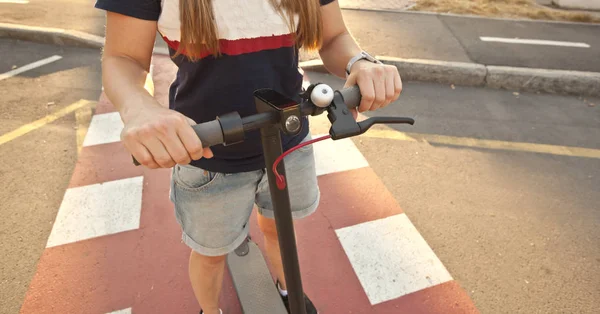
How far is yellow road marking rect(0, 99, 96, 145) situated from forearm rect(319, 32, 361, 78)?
3160 mm

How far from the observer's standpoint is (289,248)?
118 cm

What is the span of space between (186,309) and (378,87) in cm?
162

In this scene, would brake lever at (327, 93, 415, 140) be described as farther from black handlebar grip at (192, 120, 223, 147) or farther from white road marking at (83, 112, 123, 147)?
white road marking at (83, 112, 123, 147)

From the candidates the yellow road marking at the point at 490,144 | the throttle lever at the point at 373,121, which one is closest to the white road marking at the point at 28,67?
the yellow road marking at the point at 490,144

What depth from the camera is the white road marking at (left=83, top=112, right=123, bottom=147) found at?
3262mm

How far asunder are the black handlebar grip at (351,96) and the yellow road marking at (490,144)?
8.46ft

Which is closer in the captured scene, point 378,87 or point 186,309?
point 378,87

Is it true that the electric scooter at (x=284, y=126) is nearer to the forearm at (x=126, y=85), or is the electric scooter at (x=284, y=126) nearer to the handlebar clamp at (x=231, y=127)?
the handlebar clamp at (x=231, y=127)

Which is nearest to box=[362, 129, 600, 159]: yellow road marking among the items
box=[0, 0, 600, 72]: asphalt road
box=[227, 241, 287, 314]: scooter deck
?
box=[0, 0, 600, 72]: asphalt road

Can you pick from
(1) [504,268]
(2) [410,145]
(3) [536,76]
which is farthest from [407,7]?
(1) [504,268]

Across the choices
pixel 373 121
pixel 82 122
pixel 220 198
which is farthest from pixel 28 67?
pixel 373 121

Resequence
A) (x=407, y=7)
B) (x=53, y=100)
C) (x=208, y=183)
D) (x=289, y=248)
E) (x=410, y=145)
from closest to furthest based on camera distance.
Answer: (x=289, y=248) → (x=208, y=183) → (x=410, y=145) → (x=53, y=100) → (x=407, y=7)

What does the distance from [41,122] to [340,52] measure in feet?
10.8

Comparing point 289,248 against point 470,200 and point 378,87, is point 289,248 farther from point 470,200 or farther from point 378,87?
point 470,200
